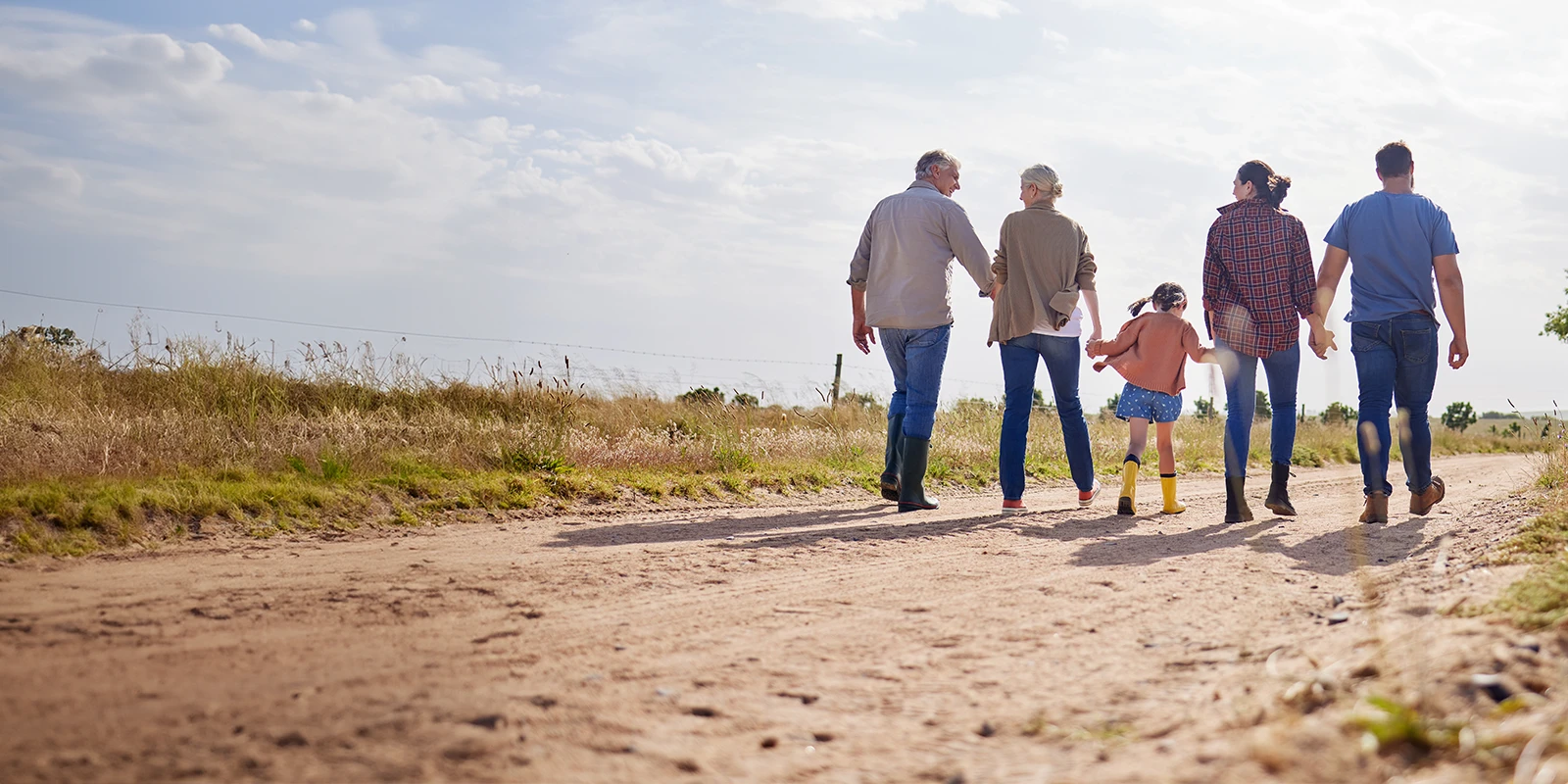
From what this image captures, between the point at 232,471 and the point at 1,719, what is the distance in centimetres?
413

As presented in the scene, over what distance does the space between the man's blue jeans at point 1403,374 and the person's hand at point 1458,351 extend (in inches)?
4.3

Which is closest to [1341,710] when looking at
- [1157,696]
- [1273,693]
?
[1273,693]

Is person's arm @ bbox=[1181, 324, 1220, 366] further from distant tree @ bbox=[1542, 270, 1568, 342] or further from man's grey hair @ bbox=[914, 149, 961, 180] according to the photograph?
distant tree @ bbox=[1542, 270, 1568, 342]

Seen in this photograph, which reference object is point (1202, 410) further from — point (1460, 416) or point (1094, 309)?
point (1460, 416)

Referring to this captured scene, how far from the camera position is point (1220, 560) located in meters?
4.75

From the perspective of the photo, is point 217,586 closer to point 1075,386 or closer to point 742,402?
point 1075,386

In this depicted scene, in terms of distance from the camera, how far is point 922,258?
705cm

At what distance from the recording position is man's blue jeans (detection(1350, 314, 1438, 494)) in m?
6.45

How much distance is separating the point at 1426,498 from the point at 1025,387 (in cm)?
257

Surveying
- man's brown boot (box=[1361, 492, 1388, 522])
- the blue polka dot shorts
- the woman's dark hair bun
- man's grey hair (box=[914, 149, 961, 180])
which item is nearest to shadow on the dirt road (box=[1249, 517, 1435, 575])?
man's brown boot (box=[1361, 492, 1388, 522])

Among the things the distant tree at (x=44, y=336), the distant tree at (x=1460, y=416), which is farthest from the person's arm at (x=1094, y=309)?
the distant tree at (x=1460, y=416)

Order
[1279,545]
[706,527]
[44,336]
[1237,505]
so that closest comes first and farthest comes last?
[1279,545]
[706,527]
[1237,505]
[44,336]

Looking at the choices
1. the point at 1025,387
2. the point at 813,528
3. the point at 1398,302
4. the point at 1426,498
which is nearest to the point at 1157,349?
the point at 1025,387

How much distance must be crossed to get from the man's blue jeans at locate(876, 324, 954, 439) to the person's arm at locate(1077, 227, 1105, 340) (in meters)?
0.91
